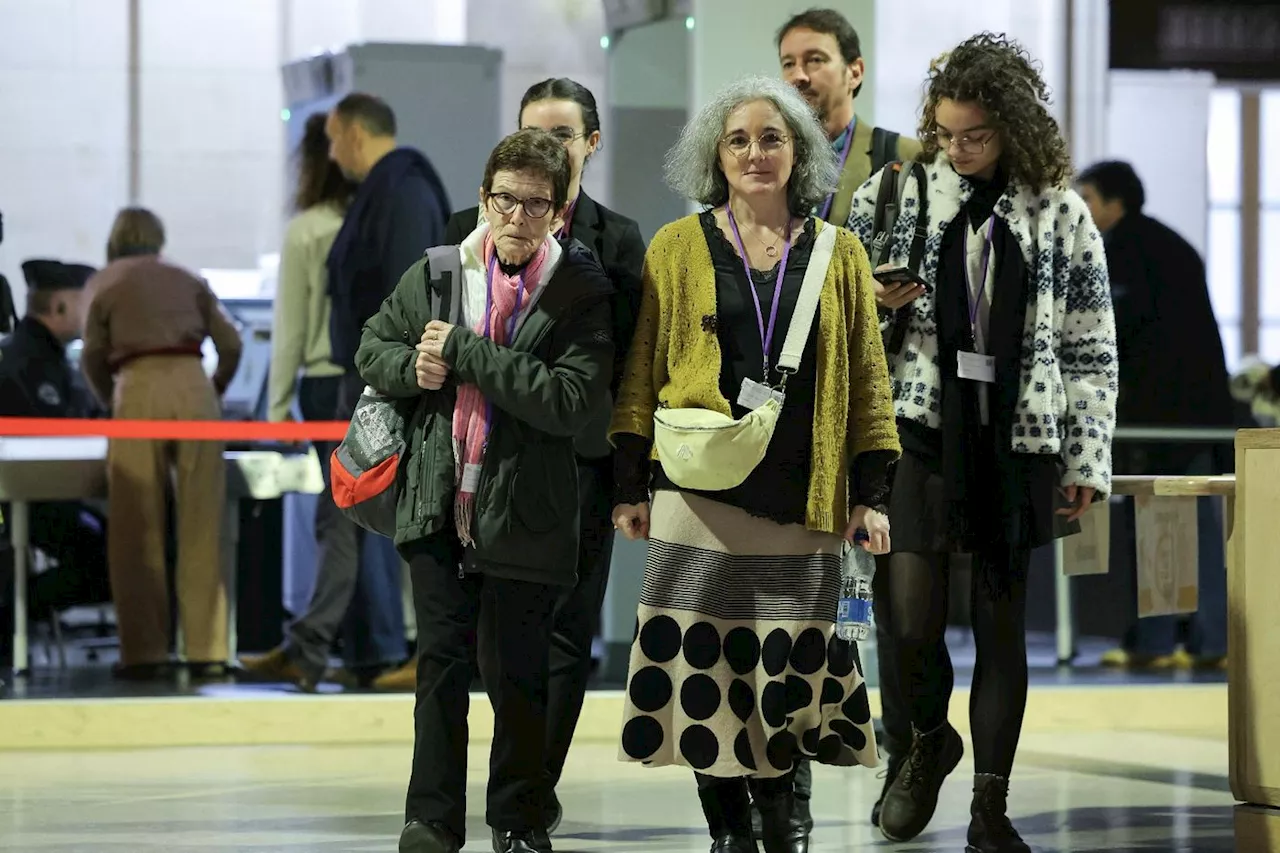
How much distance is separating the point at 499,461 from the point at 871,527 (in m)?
0.72

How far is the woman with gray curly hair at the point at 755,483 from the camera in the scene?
3730mm

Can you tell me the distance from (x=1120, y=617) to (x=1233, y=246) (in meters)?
1.49

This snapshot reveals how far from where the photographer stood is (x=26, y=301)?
643cm

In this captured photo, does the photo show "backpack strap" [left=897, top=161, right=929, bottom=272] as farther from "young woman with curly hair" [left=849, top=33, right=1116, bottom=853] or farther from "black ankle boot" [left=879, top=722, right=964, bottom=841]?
"black ankle boot" [left=879, top=722, right=964, bottom=841]

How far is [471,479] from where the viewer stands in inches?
149

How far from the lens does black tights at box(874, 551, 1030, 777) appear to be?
13.7 ft

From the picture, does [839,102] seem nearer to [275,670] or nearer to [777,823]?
[777,823]

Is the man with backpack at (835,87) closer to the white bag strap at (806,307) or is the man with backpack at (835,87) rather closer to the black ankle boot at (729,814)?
the white bag strap at (806,307)

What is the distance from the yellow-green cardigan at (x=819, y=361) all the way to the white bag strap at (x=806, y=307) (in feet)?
0.07

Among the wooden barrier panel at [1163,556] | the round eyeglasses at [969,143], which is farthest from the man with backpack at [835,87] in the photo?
the wooden barrier panel at [1163,556]

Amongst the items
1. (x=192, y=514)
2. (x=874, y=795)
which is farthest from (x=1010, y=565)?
(x=192, y=514)

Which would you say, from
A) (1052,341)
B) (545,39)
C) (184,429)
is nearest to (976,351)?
(1052,341)

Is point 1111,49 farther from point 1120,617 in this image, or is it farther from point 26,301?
point 26,301

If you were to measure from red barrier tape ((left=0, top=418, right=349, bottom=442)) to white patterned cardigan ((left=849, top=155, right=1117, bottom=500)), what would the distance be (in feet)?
9.09
